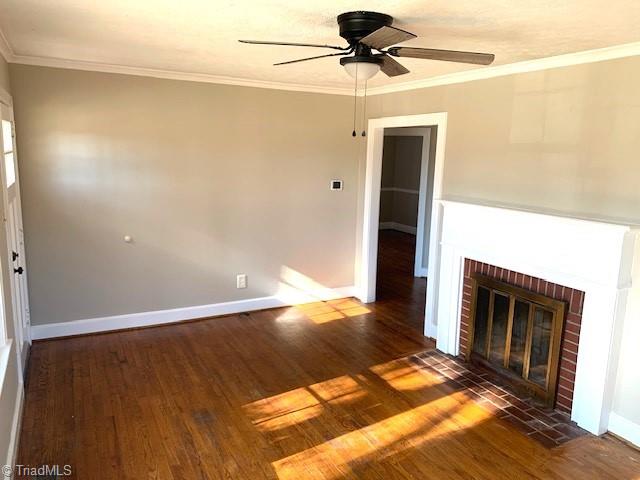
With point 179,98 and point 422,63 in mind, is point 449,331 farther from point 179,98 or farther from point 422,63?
point 179,98

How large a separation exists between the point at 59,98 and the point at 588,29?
3.77 metres

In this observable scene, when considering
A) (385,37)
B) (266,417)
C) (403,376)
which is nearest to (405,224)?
(403,376)

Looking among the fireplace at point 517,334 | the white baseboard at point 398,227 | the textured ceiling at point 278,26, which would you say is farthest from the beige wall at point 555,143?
the white baseboard at point 398,227

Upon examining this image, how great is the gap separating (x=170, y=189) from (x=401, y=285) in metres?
3.16

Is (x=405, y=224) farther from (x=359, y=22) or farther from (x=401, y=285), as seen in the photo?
(x=359, y=22)

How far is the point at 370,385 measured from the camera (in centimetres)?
353

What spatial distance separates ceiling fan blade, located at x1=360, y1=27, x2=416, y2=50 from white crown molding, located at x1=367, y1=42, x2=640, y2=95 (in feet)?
5.32

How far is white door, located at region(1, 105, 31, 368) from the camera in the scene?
3.22 metres

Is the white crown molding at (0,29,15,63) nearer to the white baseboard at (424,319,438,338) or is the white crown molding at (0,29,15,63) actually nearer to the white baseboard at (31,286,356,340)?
the white baseboard at (31,286,356,340)

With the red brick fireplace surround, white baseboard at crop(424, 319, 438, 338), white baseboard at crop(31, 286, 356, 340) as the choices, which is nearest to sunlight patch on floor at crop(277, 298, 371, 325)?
white baseboard at crop(31, 286, 356, 340)

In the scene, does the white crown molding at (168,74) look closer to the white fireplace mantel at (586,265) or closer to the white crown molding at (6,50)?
the white crown molding at (6,50)

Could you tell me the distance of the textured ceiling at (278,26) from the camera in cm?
219
